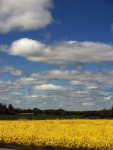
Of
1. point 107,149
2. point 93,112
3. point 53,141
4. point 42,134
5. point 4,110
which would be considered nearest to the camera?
point 107,149

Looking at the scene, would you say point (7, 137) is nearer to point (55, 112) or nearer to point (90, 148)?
point (90, 148)

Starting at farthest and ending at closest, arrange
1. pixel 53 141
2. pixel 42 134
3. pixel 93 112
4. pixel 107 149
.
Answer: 1. pixel 93 112
2. pixel 42 134
3. pixel 53 141
4. pixel 107 149

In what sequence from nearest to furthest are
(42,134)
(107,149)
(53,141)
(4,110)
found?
1. (107,149)
2. (53,141)
3. (42,134)
4. (4,110)

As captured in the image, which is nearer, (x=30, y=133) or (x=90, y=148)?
(x=90, y=148)

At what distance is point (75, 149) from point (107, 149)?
5.40 feet

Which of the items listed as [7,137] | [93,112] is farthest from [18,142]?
[93,112]

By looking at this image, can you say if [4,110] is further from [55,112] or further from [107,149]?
[107,149]

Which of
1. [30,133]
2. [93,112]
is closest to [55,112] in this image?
[93,112]

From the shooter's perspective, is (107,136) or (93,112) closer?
(107,136)

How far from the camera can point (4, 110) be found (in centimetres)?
7038

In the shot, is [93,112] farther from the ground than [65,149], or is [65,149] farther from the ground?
[93,112]

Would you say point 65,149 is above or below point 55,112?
below

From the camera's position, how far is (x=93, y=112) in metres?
61.8

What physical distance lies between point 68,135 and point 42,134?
6.00 ft
